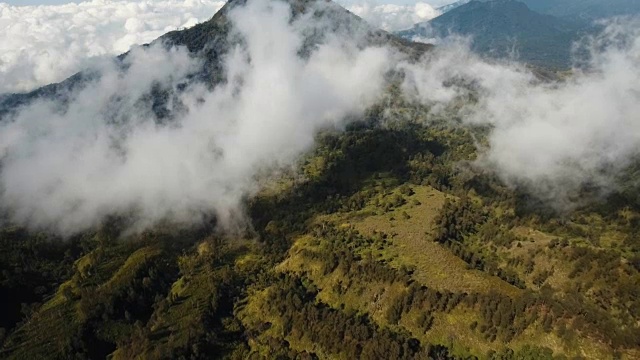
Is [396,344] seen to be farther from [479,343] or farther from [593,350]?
[593,350]

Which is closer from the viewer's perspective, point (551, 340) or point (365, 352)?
point (551, 340)

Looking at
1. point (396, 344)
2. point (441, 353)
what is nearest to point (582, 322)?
point (441, 353)

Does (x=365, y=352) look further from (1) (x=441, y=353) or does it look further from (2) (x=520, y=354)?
(2) (x=520, y=354)

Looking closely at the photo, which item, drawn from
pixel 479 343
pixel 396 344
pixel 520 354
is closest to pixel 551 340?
pixel 520 354

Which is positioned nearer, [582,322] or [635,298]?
[582,322]

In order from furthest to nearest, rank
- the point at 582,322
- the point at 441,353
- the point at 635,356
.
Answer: the point at 441,353
the point at 582,322
the point at 635,356

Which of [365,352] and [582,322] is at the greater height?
[582,322]

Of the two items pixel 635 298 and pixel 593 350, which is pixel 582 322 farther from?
pixel 635 298

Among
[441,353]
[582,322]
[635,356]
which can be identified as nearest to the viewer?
[635,356]

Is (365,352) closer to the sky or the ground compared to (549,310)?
closer to the ground
